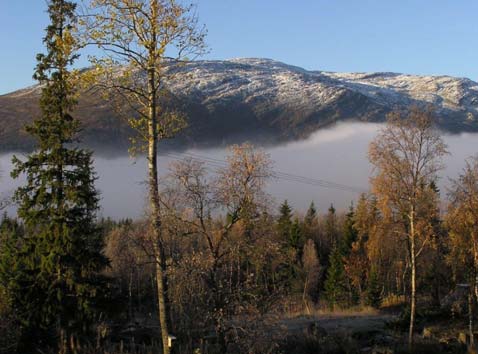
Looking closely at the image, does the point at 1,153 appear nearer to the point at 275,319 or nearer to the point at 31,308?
the point at 31,308

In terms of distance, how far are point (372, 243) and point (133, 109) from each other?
1994 cm


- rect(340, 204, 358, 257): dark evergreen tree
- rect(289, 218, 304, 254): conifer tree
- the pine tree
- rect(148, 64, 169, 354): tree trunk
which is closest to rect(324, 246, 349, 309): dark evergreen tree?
rect(340, 204, 358, 257): dark evergreen tree

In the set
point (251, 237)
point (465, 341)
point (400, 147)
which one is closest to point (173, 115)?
point (251, 237)

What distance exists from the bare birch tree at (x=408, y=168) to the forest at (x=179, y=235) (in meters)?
0.06

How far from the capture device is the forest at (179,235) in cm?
1106

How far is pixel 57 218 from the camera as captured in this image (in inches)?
907

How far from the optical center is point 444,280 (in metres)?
42.9

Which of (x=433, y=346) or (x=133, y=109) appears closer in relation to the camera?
(x=133, y=109)

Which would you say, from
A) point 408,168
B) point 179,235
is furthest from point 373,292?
point 179,235

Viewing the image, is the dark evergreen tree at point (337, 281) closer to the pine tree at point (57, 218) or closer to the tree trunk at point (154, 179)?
the pine tree at point (57, 218)

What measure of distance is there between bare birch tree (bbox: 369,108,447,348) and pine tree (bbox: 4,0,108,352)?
13.2m

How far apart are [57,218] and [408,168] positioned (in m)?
15.6

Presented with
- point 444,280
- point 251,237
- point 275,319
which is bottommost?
point 444,280

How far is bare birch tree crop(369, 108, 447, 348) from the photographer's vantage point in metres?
24.4
